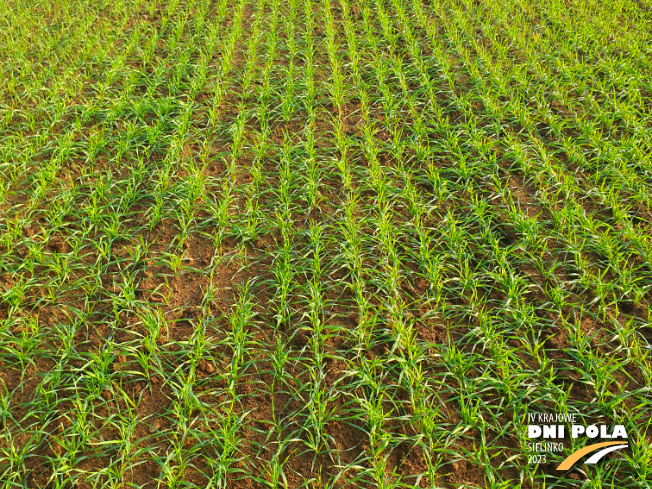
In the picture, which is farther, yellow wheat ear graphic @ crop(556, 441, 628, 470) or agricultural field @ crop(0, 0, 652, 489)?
agricultural field @ crop(0, 0, 652, 489)

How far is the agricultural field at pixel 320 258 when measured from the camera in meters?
2.89

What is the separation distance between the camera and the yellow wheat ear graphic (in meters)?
2.77

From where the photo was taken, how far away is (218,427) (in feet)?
9.78

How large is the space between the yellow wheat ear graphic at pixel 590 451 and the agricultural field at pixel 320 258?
0.12 ft

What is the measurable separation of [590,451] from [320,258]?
213cm

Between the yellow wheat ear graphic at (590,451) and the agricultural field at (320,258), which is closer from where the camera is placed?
the yellow wheat ear graphic at (590,451)

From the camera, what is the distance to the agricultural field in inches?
114

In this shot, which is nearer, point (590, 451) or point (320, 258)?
point (590, 451)

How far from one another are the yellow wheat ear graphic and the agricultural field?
0.12 feet

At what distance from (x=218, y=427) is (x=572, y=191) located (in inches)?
138

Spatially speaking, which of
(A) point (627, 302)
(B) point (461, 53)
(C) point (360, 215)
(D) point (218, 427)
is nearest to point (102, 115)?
(C) point (360, 215)

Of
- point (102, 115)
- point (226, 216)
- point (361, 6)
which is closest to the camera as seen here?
point (226, 216)

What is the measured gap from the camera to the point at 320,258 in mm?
3969

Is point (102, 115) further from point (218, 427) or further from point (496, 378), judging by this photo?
point (496, 378)
